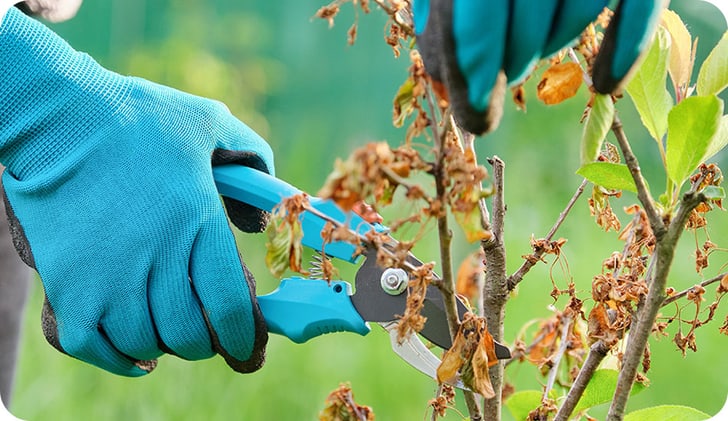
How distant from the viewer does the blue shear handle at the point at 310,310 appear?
3.34 feet

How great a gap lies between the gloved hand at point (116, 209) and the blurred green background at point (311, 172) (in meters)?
1.42

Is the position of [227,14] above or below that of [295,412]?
above

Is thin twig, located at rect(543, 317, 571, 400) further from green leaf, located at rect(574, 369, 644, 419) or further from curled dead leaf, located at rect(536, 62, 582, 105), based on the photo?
curled dead leaf, located at rect(536, 62, 582, 105)

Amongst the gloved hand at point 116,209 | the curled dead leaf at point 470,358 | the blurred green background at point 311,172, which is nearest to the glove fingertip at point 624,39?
the curled dead leaf at point 470,358

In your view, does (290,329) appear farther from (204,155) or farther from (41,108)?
(41,108)

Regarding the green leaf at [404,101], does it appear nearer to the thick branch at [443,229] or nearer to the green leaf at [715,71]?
the thick branch at [443,229]

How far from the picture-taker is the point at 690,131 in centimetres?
79

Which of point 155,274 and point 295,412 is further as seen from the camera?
point 295,412

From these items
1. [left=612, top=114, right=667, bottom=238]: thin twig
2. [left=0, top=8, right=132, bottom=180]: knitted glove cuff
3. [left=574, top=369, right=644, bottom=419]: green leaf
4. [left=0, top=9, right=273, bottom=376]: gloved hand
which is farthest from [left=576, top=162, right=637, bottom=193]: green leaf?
[left=0, top=8, right=132, bottom=180]: knitted glove cuff

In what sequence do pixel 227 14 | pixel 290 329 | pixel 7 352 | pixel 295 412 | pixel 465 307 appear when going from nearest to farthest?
pixel 465 307 < pixel 290 329 < pixel 7 352 < pixel 295 412 < pixel 227 14

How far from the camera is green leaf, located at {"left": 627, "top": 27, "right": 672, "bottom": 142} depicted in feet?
2.64

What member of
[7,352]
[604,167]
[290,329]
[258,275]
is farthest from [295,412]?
[604,167]

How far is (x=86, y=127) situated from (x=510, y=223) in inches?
→ 88.9

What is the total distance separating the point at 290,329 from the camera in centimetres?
105
